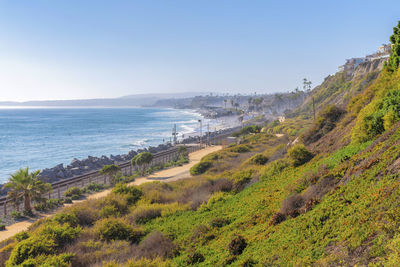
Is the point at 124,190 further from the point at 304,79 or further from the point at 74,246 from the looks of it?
the point at 304,79

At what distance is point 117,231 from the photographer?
38.9 ft

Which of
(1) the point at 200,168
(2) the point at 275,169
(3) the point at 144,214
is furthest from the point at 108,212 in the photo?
(1) the point at 200,168

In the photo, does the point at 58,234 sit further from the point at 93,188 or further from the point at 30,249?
the point at 93,188

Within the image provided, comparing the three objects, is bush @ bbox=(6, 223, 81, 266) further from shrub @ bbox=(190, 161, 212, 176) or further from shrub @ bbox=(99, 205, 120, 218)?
shrub @ bbox=(190, 161, 212, 176)

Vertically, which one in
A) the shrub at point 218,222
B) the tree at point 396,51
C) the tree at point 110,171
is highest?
the tree at point 396,51

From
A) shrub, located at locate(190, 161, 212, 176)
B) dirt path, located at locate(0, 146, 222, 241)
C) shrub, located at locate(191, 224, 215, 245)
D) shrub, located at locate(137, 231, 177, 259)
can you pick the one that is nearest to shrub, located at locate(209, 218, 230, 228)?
shrub, located at locate(191, 224, 215, 245)

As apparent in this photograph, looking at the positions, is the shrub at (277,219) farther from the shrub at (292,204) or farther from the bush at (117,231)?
the bush at (117,231)

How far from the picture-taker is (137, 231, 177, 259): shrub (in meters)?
9.90

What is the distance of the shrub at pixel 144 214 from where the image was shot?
46.5 ft

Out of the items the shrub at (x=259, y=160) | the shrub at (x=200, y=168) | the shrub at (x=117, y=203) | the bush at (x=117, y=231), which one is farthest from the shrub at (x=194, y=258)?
the shrub at (x=200, y=168)

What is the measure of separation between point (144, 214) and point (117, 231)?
9.11 feet

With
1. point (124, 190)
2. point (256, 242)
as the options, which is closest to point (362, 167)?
point (256, 242)

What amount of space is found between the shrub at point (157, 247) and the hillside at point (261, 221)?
0.13ft

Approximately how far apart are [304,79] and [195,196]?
147 meters
